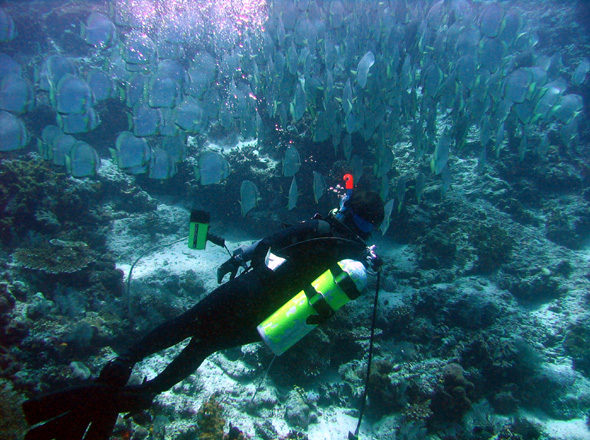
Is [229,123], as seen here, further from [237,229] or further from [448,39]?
[448,39]

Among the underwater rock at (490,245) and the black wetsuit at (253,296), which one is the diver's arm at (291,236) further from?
the underwater rock at (490,245)

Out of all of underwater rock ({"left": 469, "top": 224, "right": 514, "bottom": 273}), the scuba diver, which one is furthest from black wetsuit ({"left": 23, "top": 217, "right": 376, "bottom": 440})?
underwater rock ({"left": 469, "top": 224, "right": 514, "bottom": 273})

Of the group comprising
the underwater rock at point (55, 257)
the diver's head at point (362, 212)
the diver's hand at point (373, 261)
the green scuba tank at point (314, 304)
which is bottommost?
the underwater rock at point (55, 257)

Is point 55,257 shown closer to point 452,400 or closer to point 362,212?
point 362,212

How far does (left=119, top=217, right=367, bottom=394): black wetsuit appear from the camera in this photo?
2518 mm

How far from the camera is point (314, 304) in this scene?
2301 millimetres

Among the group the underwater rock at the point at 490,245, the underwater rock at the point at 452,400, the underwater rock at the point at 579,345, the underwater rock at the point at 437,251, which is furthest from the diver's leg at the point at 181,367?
the underwater rock at the point at 579,345

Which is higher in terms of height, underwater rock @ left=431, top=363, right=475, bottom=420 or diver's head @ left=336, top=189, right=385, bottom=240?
diver's head @ left=336, top=189, right=385, bottom=240

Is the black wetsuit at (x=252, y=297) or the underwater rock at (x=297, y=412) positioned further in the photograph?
the underwater rock at (x=297, y=412)

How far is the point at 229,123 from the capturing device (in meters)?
6.07

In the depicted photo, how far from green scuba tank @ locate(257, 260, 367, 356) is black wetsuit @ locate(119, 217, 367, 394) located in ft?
0.52

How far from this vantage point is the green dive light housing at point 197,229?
2818 millimetres

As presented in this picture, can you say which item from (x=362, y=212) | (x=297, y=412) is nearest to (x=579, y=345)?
(x=297, y=412)

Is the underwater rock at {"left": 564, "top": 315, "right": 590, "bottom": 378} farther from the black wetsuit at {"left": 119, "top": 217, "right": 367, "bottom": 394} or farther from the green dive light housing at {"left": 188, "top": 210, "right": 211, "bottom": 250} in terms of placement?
the green dive light housing at {"left": 188, "top": 210, "right": 211, "bottom": 250}
